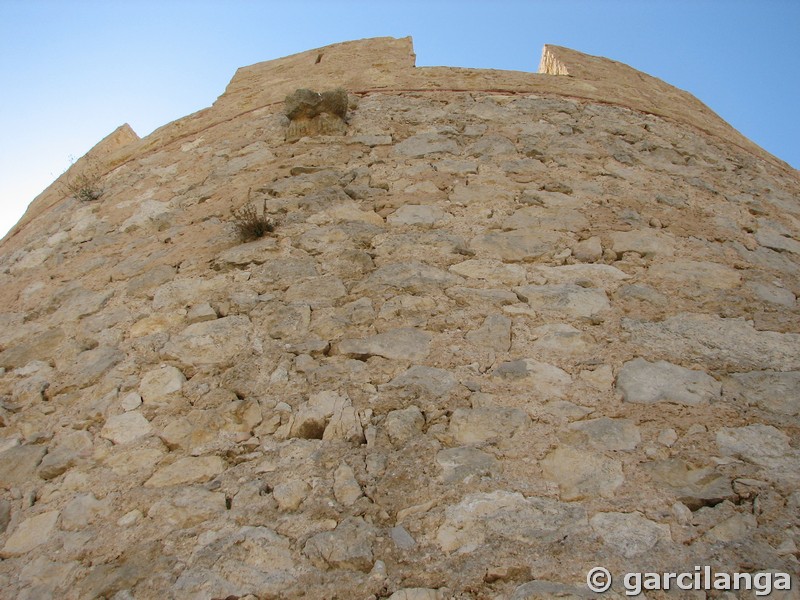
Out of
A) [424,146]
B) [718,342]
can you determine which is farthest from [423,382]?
[424,146]

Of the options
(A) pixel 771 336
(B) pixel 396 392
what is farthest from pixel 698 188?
(B) pixel 396 392

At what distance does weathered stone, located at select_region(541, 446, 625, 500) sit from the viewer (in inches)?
64.7

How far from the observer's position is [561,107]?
3.88m

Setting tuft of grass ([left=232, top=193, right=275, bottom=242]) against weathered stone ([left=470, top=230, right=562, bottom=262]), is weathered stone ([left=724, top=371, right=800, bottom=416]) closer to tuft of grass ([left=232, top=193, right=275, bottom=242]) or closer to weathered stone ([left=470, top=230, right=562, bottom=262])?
weathered stone ([left=470, top=230, right=562, bottom=262])

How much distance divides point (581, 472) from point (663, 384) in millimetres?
500

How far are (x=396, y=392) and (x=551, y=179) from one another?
5.49 ft

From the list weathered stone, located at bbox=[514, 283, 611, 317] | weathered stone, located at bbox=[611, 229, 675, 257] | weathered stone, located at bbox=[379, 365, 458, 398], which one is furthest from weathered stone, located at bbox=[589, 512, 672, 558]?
weathered stone, located at bbox=[611, 229, 675, 257]

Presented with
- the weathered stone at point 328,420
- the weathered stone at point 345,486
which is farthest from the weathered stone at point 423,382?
the weathered stone at point 345,486

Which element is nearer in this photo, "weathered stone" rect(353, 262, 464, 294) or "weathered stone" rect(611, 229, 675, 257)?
"weathered stone" rect(353, 262, 464, 294)

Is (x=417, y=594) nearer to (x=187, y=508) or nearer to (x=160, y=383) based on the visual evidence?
(x=187, y=508)

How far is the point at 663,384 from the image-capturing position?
1.99m

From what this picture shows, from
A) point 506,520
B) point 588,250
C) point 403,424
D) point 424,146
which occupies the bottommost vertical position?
point 506,520

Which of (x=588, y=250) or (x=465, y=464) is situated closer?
(x=465, y=464)

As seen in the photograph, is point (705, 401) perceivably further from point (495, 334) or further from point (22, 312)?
point (22, 312)
